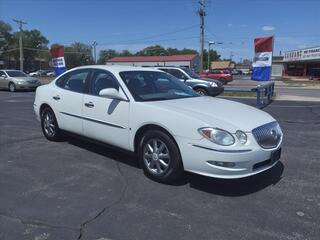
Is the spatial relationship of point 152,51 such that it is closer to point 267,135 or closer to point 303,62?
point 303,62

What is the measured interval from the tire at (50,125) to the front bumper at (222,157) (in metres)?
3.28

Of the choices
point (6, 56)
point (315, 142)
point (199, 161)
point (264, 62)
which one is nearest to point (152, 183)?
point (199, 161)

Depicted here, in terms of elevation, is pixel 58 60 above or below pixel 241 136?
above

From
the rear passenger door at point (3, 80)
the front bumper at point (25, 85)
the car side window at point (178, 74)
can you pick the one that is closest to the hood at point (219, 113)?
the car side window at point (178, 74)

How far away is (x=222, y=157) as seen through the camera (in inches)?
154

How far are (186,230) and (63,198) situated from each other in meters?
1.63

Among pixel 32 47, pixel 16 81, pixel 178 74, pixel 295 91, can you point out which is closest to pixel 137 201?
pixel 178 74

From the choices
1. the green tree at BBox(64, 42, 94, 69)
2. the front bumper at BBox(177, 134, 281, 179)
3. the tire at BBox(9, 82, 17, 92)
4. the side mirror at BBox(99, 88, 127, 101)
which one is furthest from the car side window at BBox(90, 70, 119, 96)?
the green tree at BBox(64, 42, 94, 69)

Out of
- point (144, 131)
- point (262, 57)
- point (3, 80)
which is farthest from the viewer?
point (3, 80)

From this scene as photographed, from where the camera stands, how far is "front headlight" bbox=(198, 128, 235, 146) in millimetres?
3963

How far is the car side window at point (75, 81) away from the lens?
593 centimetres

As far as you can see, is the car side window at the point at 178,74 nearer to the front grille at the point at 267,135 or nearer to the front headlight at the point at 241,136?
the front grille at the point at 267,135

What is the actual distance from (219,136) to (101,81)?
2458 mm

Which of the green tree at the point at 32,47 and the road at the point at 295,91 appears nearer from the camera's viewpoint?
the road at the point at 295,91
